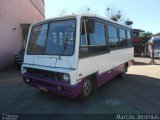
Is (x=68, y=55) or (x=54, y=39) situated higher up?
(x=54, y=39)

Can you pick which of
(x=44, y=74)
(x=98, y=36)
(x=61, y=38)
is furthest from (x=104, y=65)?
(x=44, y=74)

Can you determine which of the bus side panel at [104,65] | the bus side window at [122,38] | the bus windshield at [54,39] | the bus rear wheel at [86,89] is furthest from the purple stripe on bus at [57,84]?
the bus side window at [122,38]

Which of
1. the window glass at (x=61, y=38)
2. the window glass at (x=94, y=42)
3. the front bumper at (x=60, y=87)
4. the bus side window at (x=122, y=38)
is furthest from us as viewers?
the bus side window at (x=122, y=38)

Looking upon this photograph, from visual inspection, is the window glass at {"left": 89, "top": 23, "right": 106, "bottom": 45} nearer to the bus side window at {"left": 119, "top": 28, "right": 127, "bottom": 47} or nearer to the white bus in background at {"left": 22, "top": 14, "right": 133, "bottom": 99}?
the white bus in background at {"left": 22, "top": 14, "right": 133, "bottom": 99}

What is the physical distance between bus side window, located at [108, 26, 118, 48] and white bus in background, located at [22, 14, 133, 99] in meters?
0.37

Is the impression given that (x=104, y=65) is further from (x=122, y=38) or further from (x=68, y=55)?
(x=122, y=38)

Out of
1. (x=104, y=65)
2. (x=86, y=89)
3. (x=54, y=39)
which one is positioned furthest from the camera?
(x=104, y=65)

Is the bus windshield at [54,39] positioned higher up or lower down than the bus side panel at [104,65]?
higher up

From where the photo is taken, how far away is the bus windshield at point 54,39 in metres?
6.11

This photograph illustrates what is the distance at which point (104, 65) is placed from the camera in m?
7.76

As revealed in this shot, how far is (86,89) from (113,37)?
2.95 metres

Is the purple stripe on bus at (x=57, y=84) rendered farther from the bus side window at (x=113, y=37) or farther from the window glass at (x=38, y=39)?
the bus side window at (x=113, y=37)

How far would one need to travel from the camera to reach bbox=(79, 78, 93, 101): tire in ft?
21.1

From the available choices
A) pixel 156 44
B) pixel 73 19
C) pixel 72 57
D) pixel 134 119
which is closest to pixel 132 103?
pixel 134 119
